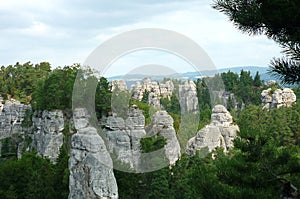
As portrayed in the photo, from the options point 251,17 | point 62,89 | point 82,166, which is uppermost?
point 251,17

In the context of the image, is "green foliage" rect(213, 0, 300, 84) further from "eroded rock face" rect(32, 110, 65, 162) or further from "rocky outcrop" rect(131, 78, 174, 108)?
"rocky outcrop" rect(131, 78, 174, 108)

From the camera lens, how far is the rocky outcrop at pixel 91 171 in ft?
35.4

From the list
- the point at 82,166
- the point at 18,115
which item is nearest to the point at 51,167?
the point at 82,166

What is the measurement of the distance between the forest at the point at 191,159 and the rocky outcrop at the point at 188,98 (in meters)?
0.69

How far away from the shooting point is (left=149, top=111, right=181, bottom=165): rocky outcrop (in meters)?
16.8

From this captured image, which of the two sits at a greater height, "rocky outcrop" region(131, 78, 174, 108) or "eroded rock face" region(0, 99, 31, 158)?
"rocky outcrop" region(131, 78, 174, 108)

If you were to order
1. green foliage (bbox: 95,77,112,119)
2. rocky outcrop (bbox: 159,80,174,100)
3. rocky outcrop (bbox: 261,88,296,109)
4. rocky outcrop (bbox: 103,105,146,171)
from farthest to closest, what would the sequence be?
rocky outcrop (bbox: 159,80,174,100) < rocky outcrop (bbox: 261,88,296,109) < green foliage (bbox: 95,77,112,119) < rocky outcrop (bbox: 103,105,146,171)

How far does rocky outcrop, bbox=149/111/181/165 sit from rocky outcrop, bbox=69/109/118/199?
5.78 m

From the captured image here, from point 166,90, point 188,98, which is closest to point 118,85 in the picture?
point 188,98

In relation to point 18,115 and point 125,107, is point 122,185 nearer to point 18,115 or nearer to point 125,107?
point 125,107

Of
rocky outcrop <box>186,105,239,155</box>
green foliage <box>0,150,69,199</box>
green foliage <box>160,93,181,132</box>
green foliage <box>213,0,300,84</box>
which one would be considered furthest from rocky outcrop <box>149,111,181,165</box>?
green foliage <box>213,0,300,84</box>

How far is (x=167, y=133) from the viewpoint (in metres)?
17.1

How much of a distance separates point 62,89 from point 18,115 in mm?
5035

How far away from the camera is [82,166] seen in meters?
11.0
